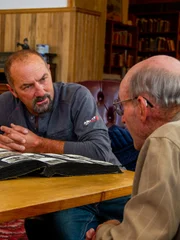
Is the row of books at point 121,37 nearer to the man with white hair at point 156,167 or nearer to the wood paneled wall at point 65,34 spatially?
the wood paneled wall at point 65,34

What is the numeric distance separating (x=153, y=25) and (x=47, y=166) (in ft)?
31.9

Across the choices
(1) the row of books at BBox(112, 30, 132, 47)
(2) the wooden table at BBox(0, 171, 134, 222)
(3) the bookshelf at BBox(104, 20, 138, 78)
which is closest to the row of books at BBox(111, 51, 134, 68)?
(3) the bookshelf at BBox(104, 20, 138, 78)

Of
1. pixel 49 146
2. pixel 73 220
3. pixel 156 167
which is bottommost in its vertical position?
pixel 73 220

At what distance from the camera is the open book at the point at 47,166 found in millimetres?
1666

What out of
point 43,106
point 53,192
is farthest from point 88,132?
point 53,192

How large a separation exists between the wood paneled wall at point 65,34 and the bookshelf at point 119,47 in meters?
2.38

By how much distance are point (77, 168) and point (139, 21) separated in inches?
379

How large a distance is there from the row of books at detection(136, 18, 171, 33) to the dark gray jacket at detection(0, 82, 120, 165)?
28.7 ft

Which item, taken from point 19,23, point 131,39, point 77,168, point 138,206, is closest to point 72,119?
point 77,168

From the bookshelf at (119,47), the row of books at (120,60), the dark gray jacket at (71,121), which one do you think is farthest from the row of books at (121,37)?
the dark gray jacket at (71,121)

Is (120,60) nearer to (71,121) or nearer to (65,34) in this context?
(65,34)

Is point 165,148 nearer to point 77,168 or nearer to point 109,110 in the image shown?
point 77,168

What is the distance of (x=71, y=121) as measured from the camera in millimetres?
2416

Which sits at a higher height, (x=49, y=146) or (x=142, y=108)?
(x=142, y=108)
